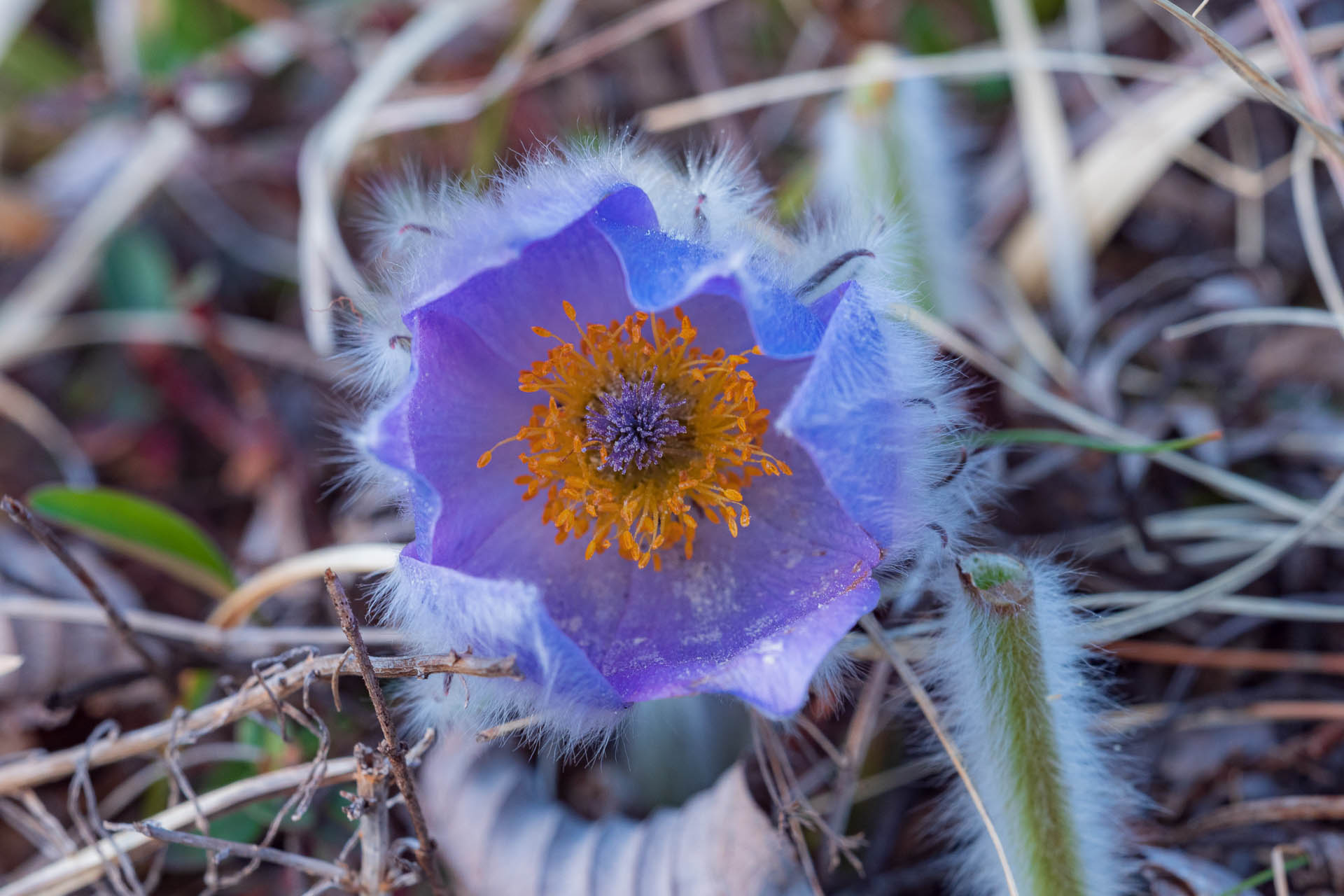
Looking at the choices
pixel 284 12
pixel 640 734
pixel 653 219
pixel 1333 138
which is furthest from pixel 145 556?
pixel 1333 138

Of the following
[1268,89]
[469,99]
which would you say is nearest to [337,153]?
[469,99]

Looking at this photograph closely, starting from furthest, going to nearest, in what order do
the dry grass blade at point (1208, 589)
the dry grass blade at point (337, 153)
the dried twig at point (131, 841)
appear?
the dry grass blade at point (337, 153)
the dry grass blade at point (1208, 589)
the dried twig at point (131, 841)

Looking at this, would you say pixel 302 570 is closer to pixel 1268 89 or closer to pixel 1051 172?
pixel 1268 89

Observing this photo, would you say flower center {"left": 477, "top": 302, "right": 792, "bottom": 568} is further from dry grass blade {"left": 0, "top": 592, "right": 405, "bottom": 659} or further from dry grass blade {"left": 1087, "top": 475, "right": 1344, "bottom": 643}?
dry grass blade {"left": 1087, "top": 475, "right": 1344, "bottom": 643}

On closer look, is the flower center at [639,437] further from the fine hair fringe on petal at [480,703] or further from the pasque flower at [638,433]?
the fine hair fringe on petal at [480,703]

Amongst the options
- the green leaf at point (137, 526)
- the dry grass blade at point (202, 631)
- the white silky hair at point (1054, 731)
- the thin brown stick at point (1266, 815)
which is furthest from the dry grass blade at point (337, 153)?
the thin brown stick at point (1266, 815)

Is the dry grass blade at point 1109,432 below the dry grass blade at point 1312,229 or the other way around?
below
